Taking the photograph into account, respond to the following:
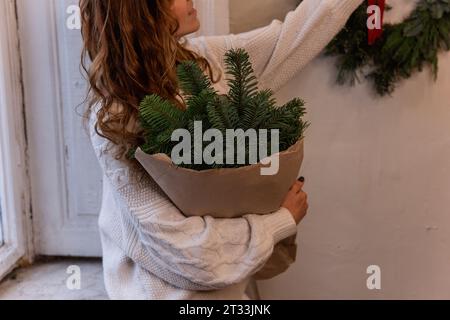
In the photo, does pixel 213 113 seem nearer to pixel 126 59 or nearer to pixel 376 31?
pixel 126 59

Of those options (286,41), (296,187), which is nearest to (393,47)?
(286,41)

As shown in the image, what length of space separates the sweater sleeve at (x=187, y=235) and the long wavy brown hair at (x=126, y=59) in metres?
0.04

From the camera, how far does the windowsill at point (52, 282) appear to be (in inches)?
42.7

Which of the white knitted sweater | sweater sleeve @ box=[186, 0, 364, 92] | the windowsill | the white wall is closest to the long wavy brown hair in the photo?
the white knitted sweater

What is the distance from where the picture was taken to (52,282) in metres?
1.13

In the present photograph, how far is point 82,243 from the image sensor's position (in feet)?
3.92

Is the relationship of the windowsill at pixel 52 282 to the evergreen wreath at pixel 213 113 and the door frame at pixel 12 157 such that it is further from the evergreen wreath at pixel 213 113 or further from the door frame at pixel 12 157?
the evergreen wreath at pixel 213 113

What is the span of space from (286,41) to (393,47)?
0.20 meters

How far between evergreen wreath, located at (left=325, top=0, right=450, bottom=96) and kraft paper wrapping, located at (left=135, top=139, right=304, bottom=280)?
337mm

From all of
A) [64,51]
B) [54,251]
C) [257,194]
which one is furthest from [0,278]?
[257,194]

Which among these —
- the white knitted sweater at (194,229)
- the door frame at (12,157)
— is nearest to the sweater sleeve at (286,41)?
the white knitted sweater at (194,229)

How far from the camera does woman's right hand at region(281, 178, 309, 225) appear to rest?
821mm

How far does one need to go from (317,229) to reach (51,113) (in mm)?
626

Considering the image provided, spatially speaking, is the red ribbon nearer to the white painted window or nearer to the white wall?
the white wall
